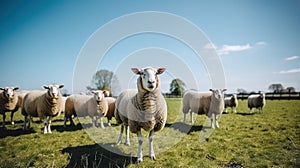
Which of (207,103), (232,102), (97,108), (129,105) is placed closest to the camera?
(129,105)

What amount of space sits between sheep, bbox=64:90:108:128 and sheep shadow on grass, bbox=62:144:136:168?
354cm

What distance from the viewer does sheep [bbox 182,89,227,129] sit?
33.0 ft

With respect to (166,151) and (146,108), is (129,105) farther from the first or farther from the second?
(166,151)

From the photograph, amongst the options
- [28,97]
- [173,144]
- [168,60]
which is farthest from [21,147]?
[168,60]

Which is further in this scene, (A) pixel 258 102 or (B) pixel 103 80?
(A) pixel 258 102

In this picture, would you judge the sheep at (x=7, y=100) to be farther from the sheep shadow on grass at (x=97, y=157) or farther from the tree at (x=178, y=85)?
the tree at (x=178, y=85)

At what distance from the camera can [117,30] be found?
7.90 m

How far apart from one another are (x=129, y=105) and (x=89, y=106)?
5512mm

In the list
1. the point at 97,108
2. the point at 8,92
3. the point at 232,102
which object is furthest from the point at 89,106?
the point at 232,102

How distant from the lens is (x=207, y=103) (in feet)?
34.3

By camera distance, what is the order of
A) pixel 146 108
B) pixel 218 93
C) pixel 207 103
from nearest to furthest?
pixel 146 108 < pixel 218 93 < pixel 207 103

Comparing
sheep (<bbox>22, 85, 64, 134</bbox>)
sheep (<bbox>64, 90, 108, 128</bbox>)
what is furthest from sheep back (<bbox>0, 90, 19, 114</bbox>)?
sheep (<bbox>64, 90, 108, 128</bbox>)

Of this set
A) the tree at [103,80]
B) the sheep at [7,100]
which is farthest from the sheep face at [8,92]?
the tree at [103,80]

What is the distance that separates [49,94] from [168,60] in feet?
18.0
